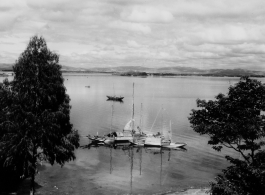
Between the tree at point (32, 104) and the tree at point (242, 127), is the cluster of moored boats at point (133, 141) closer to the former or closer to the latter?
the tree at point (32, 104)

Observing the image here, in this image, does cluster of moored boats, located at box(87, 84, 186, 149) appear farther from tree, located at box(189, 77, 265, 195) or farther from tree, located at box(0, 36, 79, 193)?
tree, located at box(189, 77, 265, 195)

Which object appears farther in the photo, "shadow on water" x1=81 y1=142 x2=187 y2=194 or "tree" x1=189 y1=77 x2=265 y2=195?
"shadow on water" x1=81 y1=142 x2=187 y2=194

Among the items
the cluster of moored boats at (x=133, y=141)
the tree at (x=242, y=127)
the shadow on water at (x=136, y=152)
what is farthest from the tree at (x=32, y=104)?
the cluster of moored boats at (x=133, y=141)

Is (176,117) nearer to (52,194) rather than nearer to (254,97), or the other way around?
(52,194)

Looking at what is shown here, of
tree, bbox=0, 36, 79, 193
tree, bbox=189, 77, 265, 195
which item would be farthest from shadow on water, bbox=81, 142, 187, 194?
tree, bbox=189, 77, 265, 195

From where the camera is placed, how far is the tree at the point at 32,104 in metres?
26.9

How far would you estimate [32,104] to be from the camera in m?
27.1

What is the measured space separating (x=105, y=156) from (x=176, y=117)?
179 ft

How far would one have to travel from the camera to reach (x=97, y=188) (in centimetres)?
4341

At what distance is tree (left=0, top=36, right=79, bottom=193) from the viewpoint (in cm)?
2686

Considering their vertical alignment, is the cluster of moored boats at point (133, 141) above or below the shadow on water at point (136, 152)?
above

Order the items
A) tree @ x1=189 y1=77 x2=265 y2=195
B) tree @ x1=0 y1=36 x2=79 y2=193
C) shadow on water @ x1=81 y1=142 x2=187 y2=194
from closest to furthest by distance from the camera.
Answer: tree @ x1=189 y1=77 x2=265 y2=195 → tree @ x1=0 y1=36 x2=79 y2=193 → shadow on water @ x1=81 y1=142 x2=187 y2=194

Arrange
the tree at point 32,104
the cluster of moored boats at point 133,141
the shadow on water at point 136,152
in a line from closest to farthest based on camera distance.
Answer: the tree at point 32,104, the shadow on water at point 136,152, the cluster of moored boats at point 133,141

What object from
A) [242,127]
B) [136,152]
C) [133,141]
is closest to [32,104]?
[242,127]
